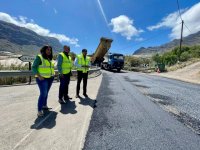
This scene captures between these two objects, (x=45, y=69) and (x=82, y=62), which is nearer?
(x=45, y=69)

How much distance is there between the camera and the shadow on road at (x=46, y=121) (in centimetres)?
478

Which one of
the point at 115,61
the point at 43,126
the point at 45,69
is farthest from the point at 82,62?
the point at 115,61

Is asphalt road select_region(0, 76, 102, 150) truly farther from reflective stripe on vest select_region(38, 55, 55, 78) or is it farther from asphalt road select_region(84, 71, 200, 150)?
reflective stripe on vest select_region(38, 55, 55, 78)

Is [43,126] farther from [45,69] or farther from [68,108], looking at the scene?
[68,108]

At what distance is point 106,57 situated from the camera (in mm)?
38906

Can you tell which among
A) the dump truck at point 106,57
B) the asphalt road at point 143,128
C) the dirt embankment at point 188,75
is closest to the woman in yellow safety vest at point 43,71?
the asphalt road at point 143,128

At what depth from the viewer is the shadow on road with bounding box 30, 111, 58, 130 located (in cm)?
478

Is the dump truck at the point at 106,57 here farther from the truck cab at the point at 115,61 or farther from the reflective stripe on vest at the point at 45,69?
the reflective stripe on vest at the point at 45,69

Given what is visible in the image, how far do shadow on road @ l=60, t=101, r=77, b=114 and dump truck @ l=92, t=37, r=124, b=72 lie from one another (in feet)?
80.8

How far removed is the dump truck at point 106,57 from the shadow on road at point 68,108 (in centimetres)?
2463

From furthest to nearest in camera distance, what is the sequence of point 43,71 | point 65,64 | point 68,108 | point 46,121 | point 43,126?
point 65,64 < point 68,108 < point 43,71 < point 46,121 < point 43,126

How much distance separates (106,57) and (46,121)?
34041 mm

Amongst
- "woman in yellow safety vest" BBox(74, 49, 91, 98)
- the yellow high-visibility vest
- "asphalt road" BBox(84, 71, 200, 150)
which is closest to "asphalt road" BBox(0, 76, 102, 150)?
"asphalt road" BBox(84, 71, 200, 150)

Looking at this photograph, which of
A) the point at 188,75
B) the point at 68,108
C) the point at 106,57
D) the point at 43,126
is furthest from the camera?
the point at 106,57
